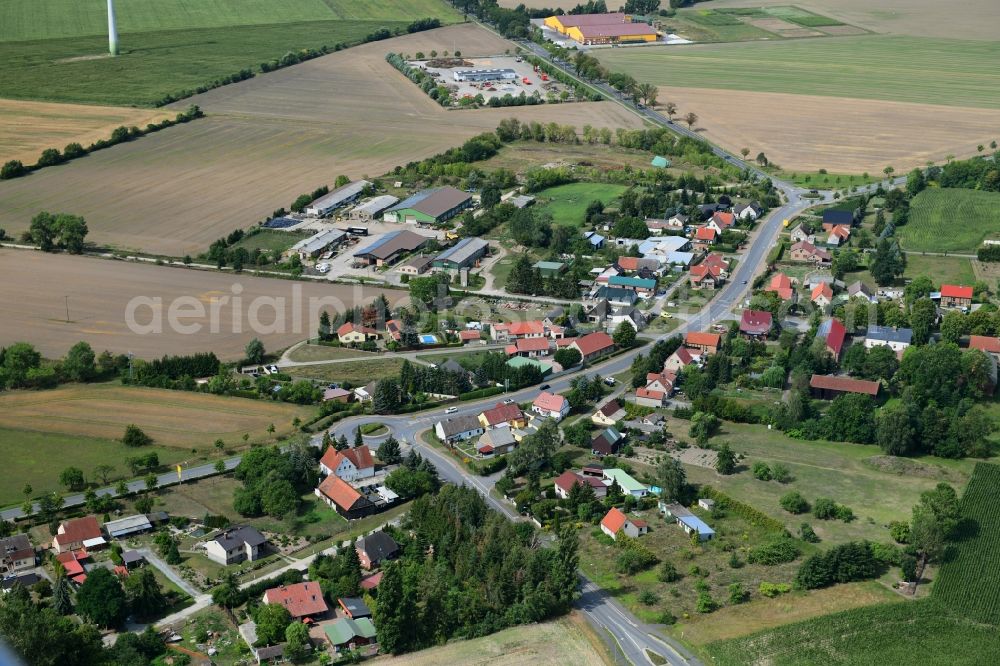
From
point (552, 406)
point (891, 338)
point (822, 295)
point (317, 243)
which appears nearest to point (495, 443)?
point (552, 406)

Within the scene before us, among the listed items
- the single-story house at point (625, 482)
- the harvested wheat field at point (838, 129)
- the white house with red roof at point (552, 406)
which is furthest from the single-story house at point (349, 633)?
the harvested wheat field at point (838, 129)

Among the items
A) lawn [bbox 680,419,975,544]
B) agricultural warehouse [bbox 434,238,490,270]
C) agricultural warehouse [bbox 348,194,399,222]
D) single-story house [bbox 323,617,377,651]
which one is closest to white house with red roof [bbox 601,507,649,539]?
lawn [bbox 680,419,975,544]

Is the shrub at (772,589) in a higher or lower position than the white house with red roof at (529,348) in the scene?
lower

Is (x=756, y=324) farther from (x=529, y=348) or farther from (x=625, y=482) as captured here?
(x=625, y=482)

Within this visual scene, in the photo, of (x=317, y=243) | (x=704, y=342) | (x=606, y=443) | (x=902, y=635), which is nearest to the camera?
(x=902, y=635)

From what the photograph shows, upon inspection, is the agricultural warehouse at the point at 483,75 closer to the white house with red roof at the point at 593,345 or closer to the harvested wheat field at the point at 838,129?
the harvested wheat field at the point at 838,129

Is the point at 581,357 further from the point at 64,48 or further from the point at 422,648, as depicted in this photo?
the point at 64,48

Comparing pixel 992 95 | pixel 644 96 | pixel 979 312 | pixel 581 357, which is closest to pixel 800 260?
pixel 979 312
